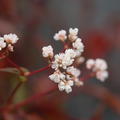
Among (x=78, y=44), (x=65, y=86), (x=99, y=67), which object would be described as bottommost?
(x=65, y=86)

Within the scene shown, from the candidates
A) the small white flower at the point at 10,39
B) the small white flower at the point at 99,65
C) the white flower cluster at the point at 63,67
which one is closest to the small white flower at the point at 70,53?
the white flower cluster at the point at 63,67

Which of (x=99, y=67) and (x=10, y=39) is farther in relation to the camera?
(x=99, y=67)

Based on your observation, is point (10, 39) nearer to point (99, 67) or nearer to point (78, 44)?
point (78, 44)

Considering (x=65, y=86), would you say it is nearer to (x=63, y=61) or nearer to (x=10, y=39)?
(x=63, y=61)

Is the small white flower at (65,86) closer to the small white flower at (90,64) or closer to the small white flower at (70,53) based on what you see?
the small white flower at (70,53)

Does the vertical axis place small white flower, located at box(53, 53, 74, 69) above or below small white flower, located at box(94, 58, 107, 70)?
below

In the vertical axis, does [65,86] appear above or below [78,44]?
below

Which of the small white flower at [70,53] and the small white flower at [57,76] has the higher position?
the small white flower at [70,53]

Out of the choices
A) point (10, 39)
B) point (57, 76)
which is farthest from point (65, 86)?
→ point (10, 39)

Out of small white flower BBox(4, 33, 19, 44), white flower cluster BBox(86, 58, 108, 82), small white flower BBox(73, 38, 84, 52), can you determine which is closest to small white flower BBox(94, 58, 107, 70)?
white flower cluster BBox(86, 58, 108, 82)

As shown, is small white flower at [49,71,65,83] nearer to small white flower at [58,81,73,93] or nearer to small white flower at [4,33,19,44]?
small white flower at [58,81,73,93]

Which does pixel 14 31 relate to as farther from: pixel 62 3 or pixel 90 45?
pixel 62 3

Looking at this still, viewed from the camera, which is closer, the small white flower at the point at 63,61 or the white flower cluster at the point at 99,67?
the small white flower at the point at 63,61
